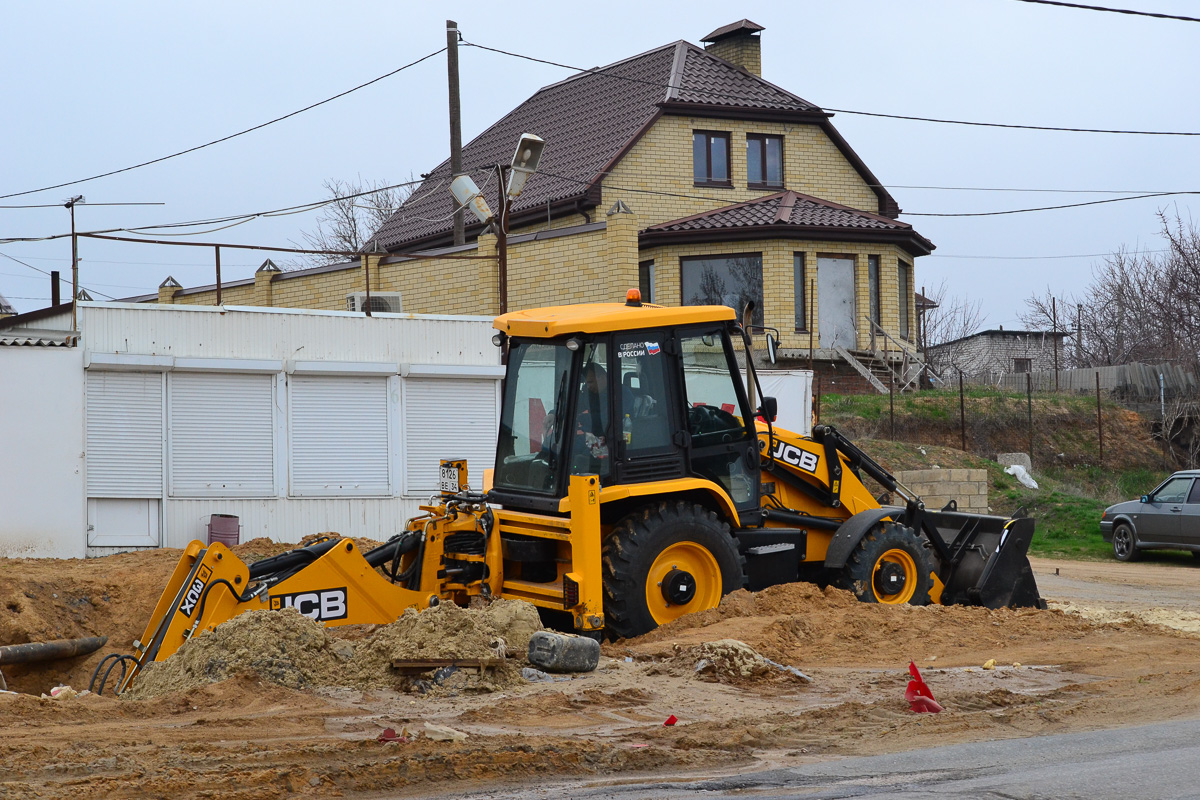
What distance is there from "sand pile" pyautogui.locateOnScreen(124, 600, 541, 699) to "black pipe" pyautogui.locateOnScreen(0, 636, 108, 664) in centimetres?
242

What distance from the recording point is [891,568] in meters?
11.2

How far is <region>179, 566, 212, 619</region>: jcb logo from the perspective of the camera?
8773mm

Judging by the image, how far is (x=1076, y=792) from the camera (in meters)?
5.84

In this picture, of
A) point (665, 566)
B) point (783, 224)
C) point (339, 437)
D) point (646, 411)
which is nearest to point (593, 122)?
point (783, 224)

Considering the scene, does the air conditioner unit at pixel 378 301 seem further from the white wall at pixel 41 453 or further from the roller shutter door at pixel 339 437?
the white wall at pixel 41 453

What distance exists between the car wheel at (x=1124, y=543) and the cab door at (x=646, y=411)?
1338 cm

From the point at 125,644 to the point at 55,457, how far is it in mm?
3818

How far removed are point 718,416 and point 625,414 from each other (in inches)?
37.3

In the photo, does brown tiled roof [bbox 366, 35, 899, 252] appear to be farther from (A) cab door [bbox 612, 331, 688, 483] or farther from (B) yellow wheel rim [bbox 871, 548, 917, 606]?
(A) cab door [bbox 612, 331, 688, 483]

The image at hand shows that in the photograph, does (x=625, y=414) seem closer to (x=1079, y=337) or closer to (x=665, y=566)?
(x=665, y=566)

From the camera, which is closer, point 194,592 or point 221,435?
point 194,592

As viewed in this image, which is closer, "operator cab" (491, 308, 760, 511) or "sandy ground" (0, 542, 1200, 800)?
"sandy ground" (0, 542, 1200, 800)

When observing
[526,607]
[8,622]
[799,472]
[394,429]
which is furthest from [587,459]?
[394,429]

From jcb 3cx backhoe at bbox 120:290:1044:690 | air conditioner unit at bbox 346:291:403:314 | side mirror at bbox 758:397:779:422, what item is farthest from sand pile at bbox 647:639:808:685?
air conditioner unit at bbox 346:291:403:314
